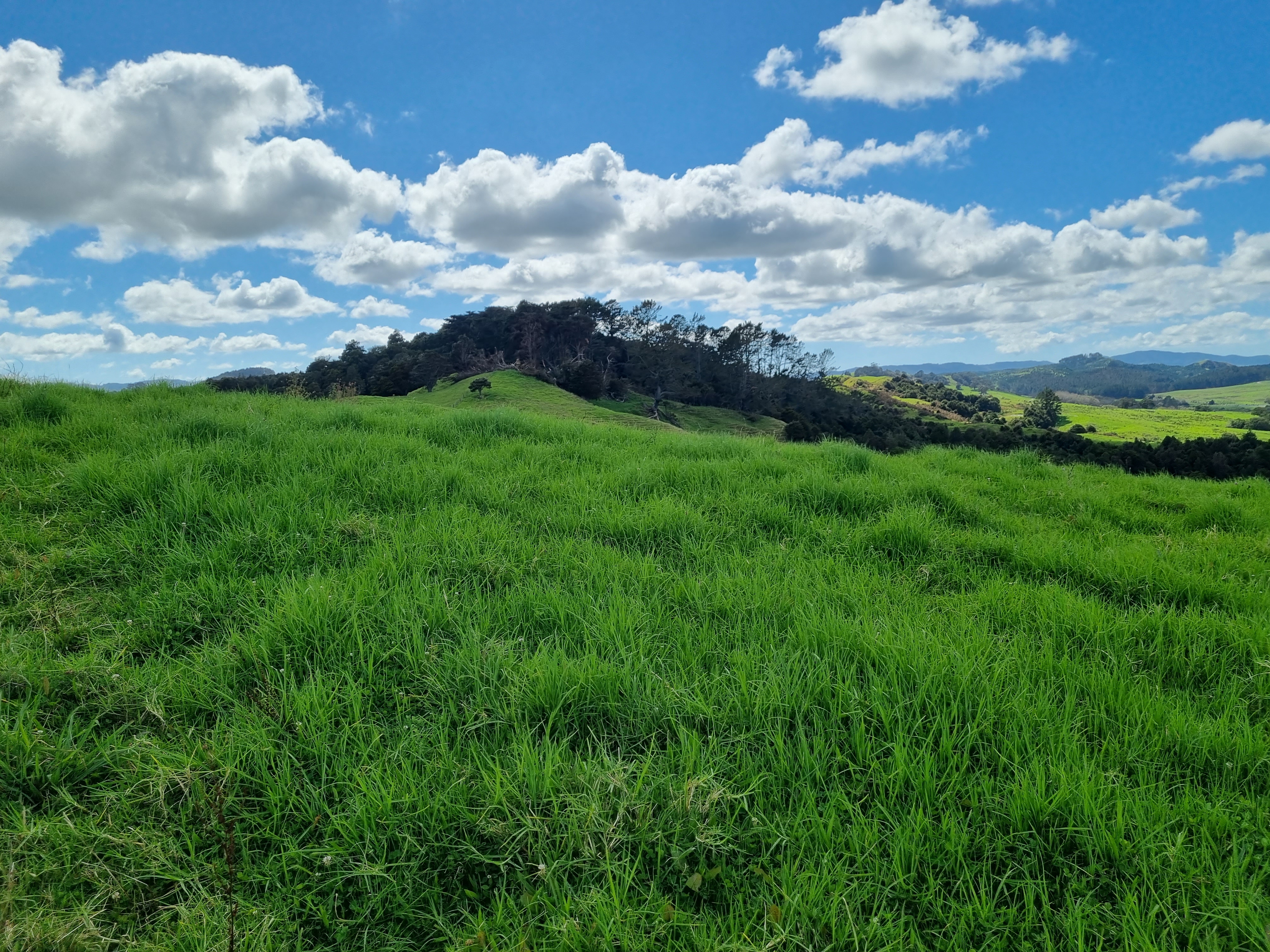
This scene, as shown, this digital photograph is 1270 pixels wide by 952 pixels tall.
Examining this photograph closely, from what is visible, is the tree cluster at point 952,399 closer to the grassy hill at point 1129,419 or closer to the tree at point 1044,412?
the grassy hill at point 1129,419

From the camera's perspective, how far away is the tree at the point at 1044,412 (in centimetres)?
8350

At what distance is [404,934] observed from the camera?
1.81 metres

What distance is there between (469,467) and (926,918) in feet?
17.8

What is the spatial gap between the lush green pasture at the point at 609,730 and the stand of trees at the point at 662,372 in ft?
130

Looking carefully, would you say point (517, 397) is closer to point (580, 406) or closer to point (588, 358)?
point (580, 406)

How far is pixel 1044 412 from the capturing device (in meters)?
90.0

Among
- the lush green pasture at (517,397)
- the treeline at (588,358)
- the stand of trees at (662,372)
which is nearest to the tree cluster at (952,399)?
the stand of trees at (662,372)

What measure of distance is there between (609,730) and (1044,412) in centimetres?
10895

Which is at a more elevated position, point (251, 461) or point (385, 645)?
point (251, 461)

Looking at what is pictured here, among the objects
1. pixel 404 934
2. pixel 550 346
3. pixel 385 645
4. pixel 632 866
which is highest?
pixel 550 346

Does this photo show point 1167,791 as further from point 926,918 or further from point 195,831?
point 195,831

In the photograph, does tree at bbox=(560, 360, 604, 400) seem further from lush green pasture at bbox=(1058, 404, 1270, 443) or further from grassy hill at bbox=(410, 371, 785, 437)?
lush green pasture at bbox=(1058, 404, 1270, 443)

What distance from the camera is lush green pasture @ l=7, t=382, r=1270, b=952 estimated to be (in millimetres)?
1806

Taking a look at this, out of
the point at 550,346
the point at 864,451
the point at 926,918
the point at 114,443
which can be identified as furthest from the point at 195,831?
the point at 550,346
